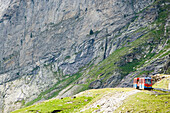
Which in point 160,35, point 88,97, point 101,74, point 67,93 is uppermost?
point 160,35

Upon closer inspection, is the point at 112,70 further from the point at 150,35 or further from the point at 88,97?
the point at 88,97

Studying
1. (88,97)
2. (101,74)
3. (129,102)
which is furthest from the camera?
(101,74)

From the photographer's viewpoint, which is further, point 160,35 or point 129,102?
point 160,35

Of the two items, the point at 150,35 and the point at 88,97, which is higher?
the point at 150,35

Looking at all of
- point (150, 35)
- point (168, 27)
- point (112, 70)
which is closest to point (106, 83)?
point (112, 70)

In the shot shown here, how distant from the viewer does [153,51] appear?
18262 cm

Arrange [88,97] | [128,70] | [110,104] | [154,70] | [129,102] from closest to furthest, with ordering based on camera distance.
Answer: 1. [129,102]
2. [110,104]
3. [88,97]
4. [154,70]
5. [128,70]

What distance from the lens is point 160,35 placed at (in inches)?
7589

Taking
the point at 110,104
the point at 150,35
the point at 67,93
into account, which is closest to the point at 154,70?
the point at 150,35

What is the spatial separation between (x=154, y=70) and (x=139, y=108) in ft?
417

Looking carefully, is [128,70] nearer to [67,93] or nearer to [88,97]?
[67,93]

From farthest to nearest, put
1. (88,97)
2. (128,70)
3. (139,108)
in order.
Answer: (128,70)
(88,97)
(139,108)

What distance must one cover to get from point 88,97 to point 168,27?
15172cm

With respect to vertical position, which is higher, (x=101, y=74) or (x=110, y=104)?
(x=110, y=104)
